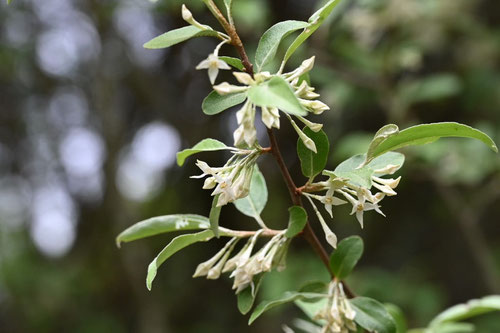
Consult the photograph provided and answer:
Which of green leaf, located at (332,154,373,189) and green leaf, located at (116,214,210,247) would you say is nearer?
green leaf, located at (332,154,373,189)

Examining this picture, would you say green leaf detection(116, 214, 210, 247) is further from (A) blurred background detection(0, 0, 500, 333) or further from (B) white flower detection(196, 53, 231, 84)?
(A) blurred background detection(0, 0, 500, 333)

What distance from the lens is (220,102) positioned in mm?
444

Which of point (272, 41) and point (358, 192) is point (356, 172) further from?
point (272, 41)

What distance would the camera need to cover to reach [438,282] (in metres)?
2.54

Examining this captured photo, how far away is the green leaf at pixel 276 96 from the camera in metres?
0.36

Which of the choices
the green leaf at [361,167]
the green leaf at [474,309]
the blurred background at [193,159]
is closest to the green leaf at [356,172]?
the green leaf at [361,167]

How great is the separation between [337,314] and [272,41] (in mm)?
255

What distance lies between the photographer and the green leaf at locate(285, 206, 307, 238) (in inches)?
19.2

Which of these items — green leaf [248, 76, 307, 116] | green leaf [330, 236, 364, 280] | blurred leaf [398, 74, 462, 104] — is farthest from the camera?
blurred leaf [398, 74, 462, 104]

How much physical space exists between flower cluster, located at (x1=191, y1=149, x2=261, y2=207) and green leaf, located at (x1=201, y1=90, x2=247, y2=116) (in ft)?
0.14

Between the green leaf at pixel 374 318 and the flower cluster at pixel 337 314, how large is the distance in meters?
0.01

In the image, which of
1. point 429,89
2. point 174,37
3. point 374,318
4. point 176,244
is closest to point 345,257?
point 374,318

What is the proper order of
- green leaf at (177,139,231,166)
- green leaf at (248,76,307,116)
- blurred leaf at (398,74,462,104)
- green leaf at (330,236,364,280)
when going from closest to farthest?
green leaf at (248,76,307,116) → green leaf at (177,139,231,166) → green leaf at (330,236,364,280) → blurred leaf at (398,74,462,104)

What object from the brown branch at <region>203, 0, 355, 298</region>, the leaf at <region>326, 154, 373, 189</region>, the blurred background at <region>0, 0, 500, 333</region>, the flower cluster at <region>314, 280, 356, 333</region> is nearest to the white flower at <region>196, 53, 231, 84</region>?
the brown branch at <region>203, 0, 355, 298</region>
